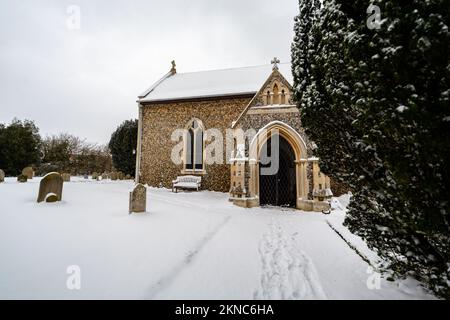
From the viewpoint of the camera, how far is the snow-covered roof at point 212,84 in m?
13.4

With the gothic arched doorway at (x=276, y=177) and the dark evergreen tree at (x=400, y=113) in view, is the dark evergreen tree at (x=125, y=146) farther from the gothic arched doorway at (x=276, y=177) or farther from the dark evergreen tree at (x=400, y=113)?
the dark evergreen tree at (x=400, y=113)

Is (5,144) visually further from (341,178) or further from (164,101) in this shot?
(341,178)

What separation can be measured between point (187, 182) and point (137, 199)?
691 cm

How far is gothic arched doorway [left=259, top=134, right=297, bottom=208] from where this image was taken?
1116cm

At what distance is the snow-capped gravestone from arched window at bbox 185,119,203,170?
7.78m

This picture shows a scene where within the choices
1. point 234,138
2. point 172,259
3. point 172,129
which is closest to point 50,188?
point 172,259

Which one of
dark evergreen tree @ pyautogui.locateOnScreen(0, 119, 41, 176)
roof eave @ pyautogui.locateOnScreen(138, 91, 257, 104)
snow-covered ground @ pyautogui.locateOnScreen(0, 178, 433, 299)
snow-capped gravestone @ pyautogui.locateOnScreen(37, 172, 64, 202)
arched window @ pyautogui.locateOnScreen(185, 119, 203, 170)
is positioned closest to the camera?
snow-covered ground @ pyautogui.locateOnScreen(0, 178, 433, 299)

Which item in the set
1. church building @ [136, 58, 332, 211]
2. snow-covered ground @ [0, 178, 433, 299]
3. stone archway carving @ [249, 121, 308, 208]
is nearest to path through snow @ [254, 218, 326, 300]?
snow-covered ground @ [0, 178, 433, 299]

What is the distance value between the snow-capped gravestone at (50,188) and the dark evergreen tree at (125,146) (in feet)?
49.0

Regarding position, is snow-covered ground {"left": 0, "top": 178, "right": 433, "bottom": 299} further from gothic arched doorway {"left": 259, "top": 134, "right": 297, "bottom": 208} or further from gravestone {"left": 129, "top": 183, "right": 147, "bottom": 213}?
gothic arched doorway {"left": 259, "top": 134, "right": 297, "bottom": 208}

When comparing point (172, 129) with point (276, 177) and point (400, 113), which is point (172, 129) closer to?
point (276, 177)

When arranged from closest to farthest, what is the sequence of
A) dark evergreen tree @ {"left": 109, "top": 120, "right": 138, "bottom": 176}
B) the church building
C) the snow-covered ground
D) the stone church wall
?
1. the snow-covered ground
2. the church building
3. the stone church wall
4. dark evergreen tree @ {"left": 109, "top": 120, "right": 138, "bottom": 176}

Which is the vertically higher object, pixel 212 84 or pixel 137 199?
pixel 212 84

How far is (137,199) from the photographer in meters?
5.98
